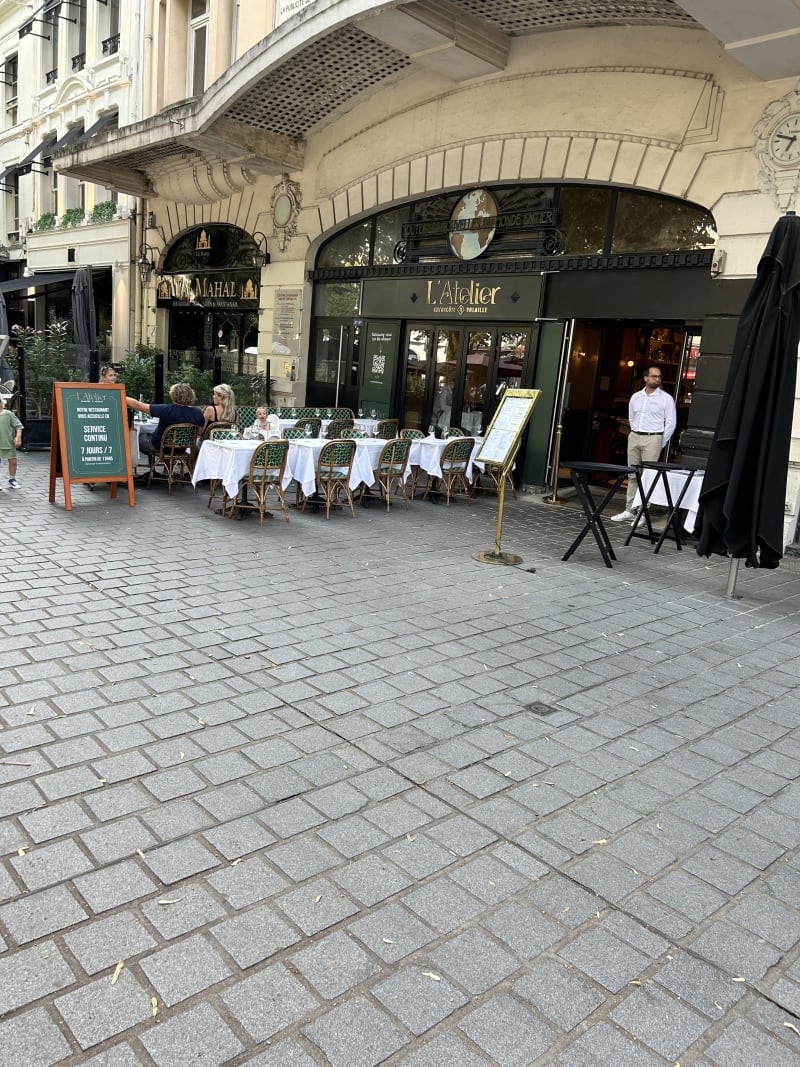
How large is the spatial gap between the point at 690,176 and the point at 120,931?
1039 cm

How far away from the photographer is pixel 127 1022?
2117 mm

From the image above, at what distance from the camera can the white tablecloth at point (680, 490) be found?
8.72 m

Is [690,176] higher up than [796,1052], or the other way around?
[690,176]

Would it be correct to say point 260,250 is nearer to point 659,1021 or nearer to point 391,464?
point 391,464

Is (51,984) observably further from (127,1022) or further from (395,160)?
(395,160)

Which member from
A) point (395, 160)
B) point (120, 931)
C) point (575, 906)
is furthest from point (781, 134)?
point (120, 931)

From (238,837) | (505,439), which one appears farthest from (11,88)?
(238,837)

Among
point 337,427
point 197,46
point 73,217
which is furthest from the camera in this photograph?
point 73,217

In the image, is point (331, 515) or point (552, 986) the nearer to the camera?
point (552, 986)

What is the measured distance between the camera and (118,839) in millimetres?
2889

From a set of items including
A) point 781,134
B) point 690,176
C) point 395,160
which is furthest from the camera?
point 395,160

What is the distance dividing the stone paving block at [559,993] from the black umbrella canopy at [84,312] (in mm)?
13319

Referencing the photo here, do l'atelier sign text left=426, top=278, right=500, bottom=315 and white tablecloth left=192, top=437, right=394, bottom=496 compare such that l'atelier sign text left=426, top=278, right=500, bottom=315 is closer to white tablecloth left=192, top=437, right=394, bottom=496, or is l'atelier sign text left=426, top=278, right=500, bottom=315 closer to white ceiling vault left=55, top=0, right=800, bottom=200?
white ceiling vault left=55, top=0, right=800, bottom=200

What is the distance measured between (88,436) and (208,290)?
1055 centimetres
